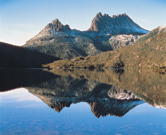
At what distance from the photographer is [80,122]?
2728cm

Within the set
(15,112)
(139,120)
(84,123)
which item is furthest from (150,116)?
(15,112)

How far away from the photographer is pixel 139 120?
94.1 feet

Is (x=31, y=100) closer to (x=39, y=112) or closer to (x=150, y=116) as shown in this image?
(x=39, y=112)

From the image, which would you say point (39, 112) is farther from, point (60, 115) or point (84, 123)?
point (84, 123)

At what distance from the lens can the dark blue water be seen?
927 inches

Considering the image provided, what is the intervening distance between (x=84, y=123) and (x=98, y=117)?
3955 millimetres

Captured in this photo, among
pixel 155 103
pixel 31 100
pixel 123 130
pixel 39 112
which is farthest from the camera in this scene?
pixel 31 100

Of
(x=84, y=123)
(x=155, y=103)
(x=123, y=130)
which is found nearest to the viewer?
(x=123, y=130)

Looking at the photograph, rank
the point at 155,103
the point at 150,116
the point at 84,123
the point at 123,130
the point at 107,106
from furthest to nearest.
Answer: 1. the point at 155,103
2. the point at 107,106
3. the point at 150,116
4. the point at 84,123
5. the point at 123,130

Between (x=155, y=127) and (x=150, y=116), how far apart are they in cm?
621

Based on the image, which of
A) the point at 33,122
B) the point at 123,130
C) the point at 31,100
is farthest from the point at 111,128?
the point at 31,100

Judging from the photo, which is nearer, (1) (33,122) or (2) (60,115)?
(1) (33,122)

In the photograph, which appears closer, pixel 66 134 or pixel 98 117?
pixel 66 134

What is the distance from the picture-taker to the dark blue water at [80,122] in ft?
77.3
